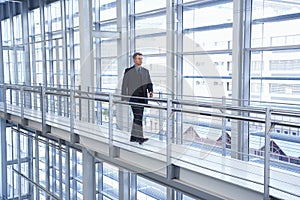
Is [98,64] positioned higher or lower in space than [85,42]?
lower

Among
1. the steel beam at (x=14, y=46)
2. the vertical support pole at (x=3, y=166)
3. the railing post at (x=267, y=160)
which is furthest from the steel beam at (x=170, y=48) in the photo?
the steel beam at (x=14, y=46)

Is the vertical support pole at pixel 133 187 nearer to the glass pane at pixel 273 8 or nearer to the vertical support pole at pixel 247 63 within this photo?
the vertical support pole at pixel 247 63

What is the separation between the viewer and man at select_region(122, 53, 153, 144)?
8.60 ft

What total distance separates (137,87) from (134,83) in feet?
0.13

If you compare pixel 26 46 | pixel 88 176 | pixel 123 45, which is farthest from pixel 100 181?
pixel 26 46

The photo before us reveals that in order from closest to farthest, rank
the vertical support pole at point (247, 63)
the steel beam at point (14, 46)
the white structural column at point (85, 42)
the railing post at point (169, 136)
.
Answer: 1. the railing post at point (169, 136)
2. the vertical support pole at point (247, 63)
3. the white structural column at point (85, 42)
4. the steel beam at point (14, 46)

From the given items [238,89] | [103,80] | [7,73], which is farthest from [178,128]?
[7,73]

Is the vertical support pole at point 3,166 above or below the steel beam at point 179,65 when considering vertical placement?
below

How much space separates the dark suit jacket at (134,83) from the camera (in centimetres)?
262

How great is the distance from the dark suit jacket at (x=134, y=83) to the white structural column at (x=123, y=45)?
1.37 metres

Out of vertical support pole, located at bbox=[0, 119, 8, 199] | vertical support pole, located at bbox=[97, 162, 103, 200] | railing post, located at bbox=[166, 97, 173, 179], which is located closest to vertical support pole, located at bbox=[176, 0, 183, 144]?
railing post, located at bbox=[166, 97, 173, 179]

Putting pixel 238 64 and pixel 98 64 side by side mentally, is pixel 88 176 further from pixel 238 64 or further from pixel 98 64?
pixel 238 64

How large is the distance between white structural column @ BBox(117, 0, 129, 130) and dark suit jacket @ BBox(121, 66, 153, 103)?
1.37 m

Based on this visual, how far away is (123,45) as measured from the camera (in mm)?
4105
